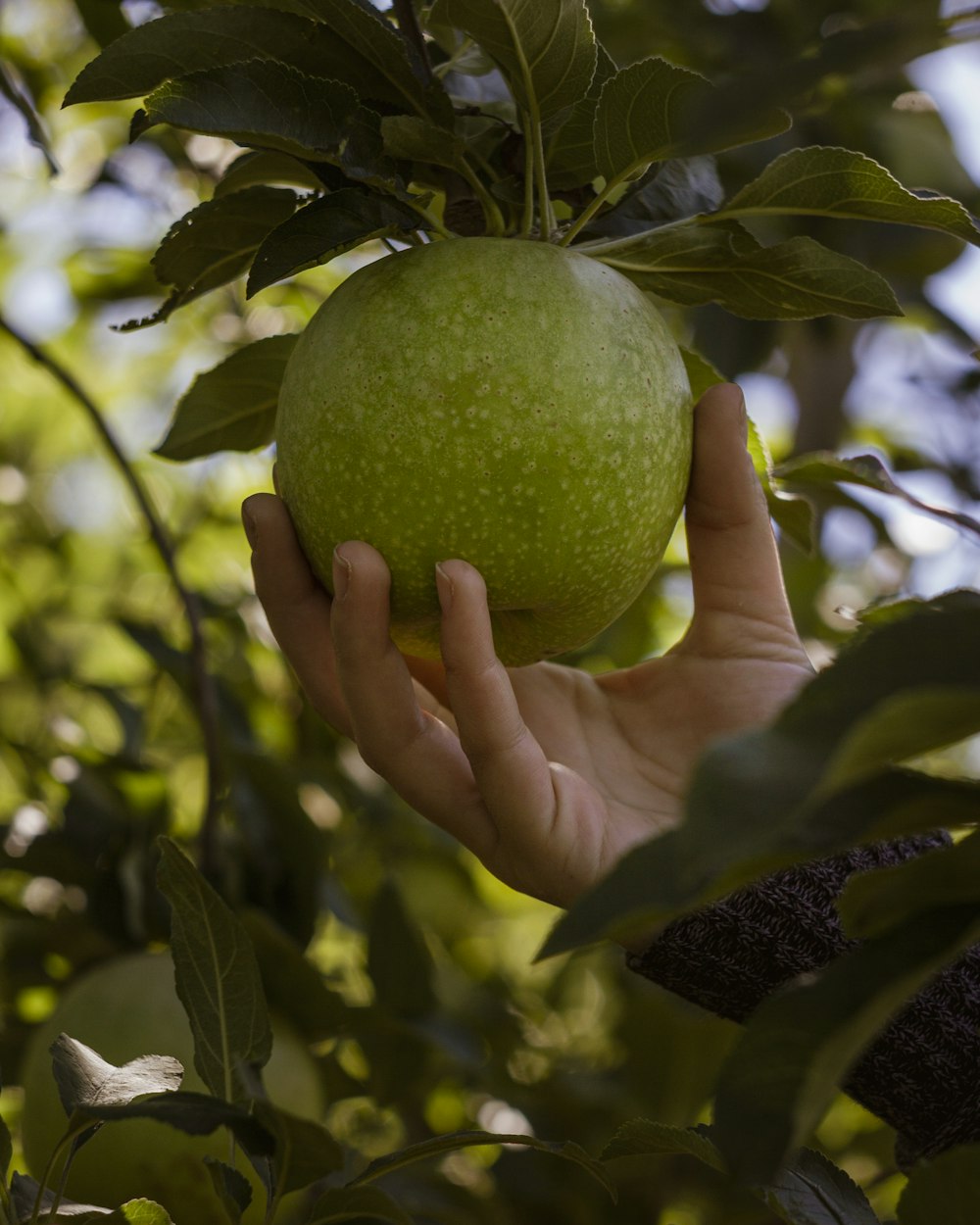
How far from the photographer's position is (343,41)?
860 millimetres

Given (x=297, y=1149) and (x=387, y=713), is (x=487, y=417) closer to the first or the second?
(x=387, y=713)

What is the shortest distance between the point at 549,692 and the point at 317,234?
59 centimetres

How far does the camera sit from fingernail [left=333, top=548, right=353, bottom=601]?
806mm

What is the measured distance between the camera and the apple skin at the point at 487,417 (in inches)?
30.7

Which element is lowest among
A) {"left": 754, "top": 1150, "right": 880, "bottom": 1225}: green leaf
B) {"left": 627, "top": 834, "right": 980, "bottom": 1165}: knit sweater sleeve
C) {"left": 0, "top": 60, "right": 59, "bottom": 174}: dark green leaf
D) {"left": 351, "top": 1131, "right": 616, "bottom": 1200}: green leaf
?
{"left": 627, "top": 834, "right": 980, "bottom": 1165}: knit sweater sleeve

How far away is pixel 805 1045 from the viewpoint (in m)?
0.48

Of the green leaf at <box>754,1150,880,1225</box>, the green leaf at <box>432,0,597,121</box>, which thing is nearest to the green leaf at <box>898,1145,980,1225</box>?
the green leaf at <box>754,1150,880,1225</box>

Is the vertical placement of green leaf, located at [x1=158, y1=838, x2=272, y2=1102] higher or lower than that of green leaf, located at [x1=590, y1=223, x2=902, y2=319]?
lower

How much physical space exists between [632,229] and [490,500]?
0.98 feet

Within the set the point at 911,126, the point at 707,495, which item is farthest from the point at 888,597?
the point at 911,126

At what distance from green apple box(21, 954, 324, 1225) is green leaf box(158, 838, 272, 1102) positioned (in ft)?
0.84

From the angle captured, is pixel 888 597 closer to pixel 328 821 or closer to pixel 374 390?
pixel 374 390

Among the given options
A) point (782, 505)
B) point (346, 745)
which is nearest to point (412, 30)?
point (782, 505)

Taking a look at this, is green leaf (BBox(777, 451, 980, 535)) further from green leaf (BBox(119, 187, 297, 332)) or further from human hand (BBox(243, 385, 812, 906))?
green leaf (BBox(119, 187, 297, 332))
